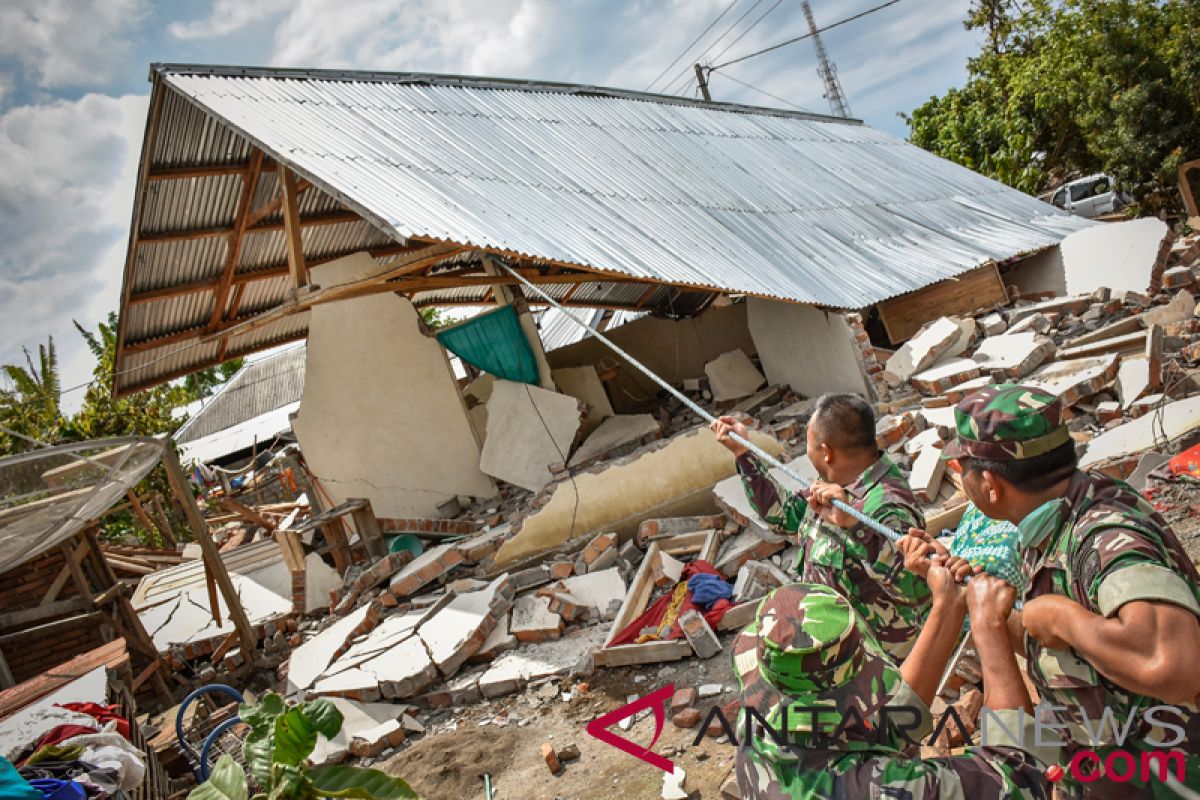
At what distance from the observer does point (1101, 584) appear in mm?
1699

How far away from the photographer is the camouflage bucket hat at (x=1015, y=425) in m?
1.89

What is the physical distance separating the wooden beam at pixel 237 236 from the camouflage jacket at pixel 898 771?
8716mm

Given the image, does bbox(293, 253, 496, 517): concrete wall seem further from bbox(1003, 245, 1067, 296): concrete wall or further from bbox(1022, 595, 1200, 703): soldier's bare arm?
bbox(1003, 245, 1067, 296): concrete wall

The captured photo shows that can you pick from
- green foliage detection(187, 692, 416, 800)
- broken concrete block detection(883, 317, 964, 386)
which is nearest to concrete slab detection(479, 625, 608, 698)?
green foliage detection(187, 692, 416, 800)

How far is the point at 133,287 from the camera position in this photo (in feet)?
29.3

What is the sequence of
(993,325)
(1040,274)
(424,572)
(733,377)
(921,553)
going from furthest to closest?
(1040,274) → (733,377) → (993,325) → (424,572) → (921,553)

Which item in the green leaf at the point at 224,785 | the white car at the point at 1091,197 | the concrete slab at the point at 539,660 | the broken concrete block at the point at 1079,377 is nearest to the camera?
the green leaf at the point at 224,785

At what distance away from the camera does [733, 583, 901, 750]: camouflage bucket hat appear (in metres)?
1.72

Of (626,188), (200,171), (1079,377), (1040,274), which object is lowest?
(1079,377)

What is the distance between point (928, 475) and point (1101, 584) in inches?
179

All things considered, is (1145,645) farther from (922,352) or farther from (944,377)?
(922,352)

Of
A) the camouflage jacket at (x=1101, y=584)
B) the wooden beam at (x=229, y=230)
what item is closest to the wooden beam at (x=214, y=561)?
the wooden beam at (x=229, y=230)

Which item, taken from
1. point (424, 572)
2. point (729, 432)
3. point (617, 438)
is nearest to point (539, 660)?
point (424, 572)

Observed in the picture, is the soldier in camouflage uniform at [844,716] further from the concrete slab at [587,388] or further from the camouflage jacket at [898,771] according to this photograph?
the concrete slab at [587,388]
